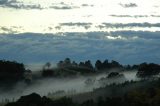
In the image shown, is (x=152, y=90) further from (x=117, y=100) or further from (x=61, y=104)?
(x=61, y=104)

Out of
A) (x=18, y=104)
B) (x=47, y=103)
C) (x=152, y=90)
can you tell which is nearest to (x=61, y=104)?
(x=47, y=103)

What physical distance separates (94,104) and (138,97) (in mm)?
18678

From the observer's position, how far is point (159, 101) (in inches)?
7190

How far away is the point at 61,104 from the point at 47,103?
6.23 metres

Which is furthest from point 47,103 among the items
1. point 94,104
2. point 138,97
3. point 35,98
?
point 138,97

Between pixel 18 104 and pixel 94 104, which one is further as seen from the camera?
pixel 94 104

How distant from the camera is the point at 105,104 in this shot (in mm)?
187125

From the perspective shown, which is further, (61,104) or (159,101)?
(61,104)

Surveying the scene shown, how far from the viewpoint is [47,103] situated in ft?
634

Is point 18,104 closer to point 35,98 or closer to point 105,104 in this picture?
point 35,98

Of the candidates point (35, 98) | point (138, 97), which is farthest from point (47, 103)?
point (138, 97)

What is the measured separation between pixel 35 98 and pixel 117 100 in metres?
27.9

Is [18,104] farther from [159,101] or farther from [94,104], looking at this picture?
[159,101]

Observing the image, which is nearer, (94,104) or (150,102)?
(150,102)
